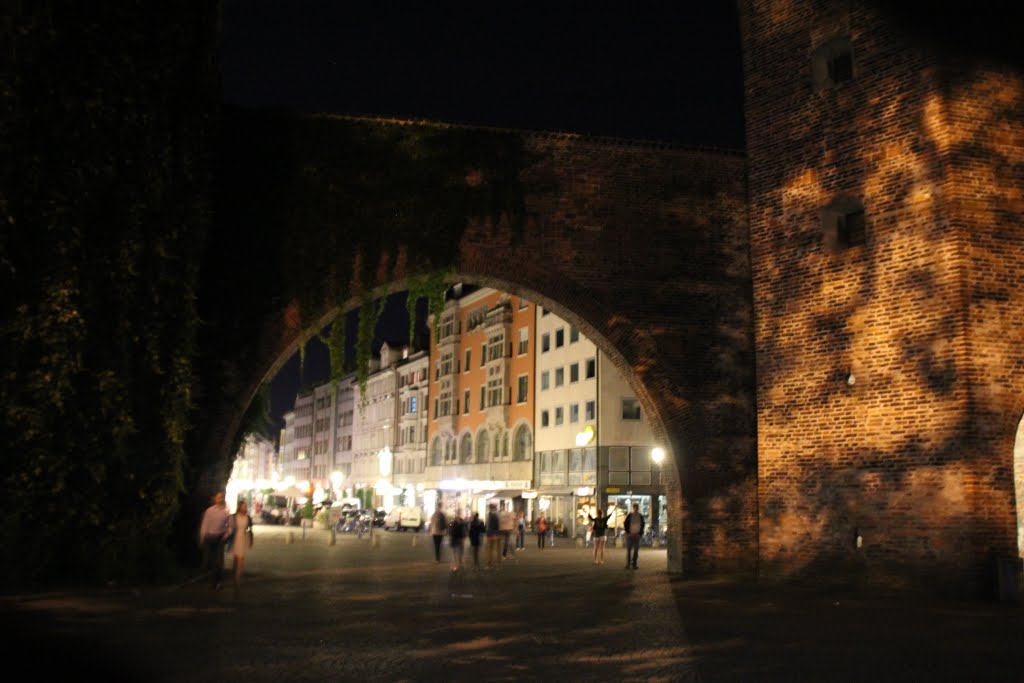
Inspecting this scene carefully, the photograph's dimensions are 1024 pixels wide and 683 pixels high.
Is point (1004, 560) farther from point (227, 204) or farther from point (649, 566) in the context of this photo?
point (227, 204)

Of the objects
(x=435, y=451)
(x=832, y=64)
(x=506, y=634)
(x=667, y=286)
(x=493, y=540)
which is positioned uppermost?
(x=832, y=64)

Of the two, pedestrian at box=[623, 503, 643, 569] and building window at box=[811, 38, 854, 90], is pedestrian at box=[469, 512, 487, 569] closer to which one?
pedestrian at box=[623, 503, 643, 569]

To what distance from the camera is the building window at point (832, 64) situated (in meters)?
19.0

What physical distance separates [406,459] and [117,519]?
6023 centimetres

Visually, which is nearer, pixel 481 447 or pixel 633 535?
pixel 633 535

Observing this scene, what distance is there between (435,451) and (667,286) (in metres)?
49.7

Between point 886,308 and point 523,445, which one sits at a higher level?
point 523,445

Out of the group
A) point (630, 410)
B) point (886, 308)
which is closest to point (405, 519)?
point (630, 410)

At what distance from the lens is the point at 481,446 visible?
6281cm

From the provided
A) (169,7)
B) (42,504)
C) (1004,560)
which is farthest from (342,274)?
(1004,560)

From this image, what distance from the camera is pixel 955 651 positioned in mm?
→ 10570

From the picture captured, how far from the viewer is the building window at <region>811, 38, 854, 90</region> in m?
19.0

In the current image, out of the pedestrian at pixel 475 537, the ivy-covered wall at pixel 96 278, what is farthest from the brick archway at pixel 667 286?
the ivy-covered wall at pixel 96 278

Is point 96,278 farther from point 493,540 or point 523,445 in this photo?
point 523,445
